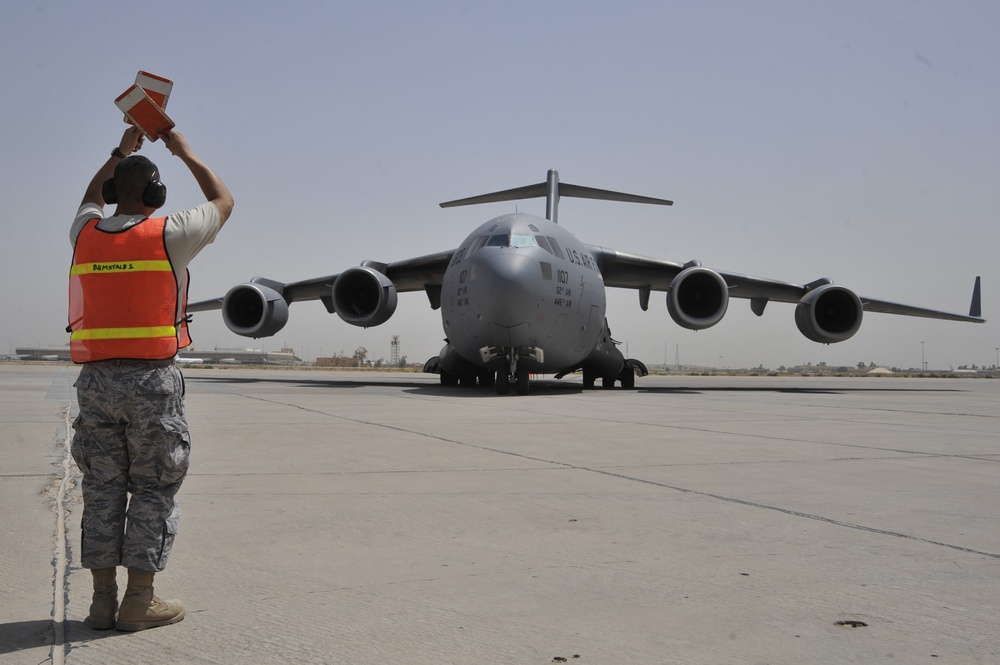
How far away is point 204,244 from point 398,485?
2.27 m

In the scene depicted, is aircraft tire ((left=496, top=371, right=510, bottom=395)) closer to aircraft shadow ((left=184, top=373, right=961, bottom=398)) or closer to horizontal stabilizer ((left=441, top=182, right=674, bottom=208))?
aircraft shadow ((left=184, top=373, right=961, bottom=398))

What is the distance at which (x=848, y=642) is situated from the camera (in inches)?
90.6

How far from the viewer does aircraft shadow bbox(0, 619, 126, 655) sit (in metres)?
2.27

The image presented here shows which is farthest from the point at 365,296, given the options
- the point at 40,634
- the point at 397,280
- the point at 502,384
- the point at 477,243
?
the point at 40,634

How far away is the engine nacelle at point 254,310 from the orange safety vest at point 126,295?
679 inches

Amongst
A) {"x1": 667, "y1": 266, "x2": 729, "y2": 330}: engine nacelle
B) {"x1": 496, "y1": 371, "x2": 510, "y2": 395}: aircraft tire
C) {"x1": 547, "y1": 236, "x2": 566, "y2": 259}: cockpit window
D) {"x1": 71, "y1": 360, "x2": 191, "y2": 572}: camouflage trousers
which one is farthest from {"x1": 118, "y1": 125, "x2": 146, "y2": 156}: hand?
{"x1": 667, "y1": 266, "x2": 729, "y2": 330}: engine nacelle

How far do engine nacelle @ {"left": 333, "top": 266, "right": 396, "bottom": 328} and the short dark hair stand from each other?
15.6 m

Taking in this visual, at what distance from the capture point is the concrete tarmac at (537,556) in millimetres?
2301

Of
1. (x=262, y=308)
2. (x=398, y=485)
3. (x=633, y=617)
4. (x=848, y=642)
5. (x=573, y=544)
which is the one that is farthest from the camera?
(x=262, y=308)

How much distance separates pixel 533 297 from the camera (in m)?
14.3

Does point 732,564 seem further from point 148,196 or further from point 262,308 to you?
point 262,308

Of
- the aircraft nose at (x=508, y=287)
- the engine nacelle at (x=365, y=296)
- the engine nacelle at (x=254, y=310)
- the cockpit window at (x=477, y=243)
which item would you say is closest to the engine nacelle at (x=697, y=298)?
the aircraft nose at (x=508, y=287)

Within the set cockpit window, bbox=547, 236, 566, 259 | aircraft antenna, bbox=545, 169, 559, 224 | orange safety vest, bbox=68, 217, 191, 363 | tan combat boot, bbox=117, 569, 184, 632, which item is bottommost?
tan combat boot, bbox=117, 569, 184, 632

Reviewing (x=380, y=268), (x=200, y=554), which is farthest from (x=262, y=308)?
(x=200, y=554)
